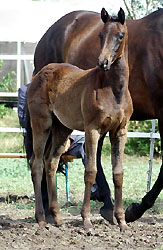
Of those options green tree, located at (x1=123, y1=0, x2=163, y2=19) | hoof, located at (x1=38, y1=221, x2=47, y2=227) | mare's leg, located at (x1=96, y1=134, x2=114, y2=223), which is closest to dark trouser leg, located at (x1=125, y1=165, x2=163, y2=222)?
mare's leg, located at (x1=96, y1=134, x2=114, y2=223)

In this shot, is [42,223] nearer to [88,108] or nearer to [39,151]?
[39,151]

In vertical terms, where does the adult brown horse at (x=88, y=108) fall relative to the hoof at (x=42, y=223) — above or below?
above

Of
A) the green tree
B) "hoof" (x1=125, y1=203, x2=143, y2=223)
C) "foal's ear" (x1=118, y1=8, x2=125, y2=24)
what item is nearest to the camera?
"foal's ear" (x1=118, y1=8, x2=125, y2=24)

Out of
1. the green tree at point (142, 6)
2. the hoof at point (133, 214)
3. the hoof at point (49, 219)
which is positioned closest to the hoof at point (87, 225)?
the hoof at point (49, 219)

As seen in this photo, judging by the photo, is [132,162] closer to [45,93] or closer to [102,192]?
[102,192]

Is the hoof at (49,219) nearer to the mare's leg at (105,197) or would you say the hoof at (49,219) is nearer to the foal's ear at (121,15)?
the mare's leg at (105,197)

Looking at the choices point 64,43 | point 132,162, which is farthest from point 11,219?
point 132,162

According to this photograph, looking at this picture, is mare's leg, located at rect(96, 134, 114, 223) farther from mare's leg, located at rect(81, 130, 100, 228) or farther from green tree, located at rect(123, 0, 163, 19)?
green tree, located at rect(123, 0, 163, 19)

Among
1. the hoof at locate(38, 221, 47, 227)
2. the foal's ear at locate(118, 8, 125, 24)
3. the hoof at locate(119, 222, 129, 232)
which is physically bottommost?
the hoof at locate(38, 221, 47, 227)

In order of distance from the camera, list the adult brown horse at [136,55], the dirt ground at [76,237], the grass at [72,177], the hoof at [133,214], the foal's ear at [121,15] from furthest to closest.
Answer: the grass at [72,177] < the adult brown horse at [136,55] < the hoof at [133,214] < the foal's ear at [121,15] < the dirt ground at [76,237]

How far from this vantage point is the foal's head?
453cm

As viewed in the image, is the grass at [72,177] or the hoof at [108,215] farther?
the grass at [72,177]

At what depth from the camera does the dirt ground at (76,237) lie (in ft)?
14.8

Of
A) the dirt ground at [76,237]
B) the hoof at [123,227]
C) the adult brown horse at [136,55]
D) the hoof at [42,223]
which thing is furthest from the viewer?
the adult brown horse at [136,55]
